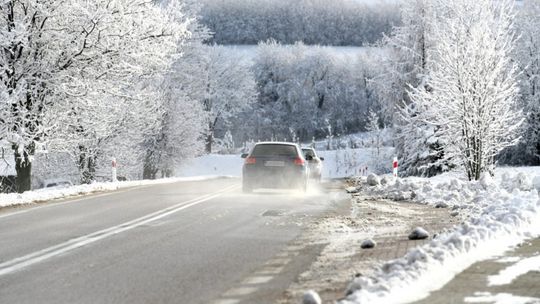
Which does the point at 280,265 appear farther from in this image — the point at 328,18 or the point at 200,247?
the point at 328,18

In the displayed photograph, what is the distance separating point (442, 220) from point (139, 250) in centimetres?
543

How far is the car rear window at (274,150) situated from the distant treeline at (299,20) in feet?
346

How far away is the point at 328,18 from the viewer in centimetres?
15012

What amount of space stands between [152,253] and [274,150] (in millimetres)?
12224

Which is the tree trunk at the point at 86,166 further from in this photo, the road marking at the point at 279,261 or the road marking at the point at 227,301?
the road marking at the point at 227,301

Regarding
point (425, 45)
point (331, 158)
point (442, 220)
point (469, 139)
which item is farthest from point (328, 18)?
point (442, 220)

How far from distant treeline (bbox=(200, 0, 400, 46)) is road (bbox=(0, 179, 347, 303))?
372 ft

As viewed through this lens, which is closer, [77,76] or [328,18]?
[77,76]

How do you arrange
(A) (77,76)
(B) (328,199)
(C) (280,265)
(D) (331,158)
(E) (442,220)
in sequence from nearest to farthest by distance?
(C) (280,265) < (E) (442,220) < (B) (328,199) < (A) (77,76) < (D) (331,158)

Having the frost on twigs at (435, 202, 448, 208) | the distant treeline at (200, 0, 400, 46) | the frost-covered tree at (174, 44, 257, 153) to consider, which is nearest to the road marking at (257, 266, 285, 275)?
the frost on twigs at (435, 202, 448, 208)

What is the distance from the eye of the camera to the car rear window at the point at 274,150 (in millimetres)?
20031

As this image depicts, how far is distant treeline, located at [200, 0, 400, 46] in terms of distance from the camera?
13225 cm

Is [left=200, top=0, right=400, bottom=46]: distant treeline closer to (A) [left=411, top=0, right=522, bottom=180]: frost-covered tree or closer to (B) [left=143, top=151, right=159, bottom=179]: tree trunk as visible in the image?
(B) [left=143, top=151, right=159, bottom=179]: tree trunk

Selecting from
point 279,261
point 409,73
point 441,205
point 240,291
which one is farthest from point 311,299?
point 409,73
